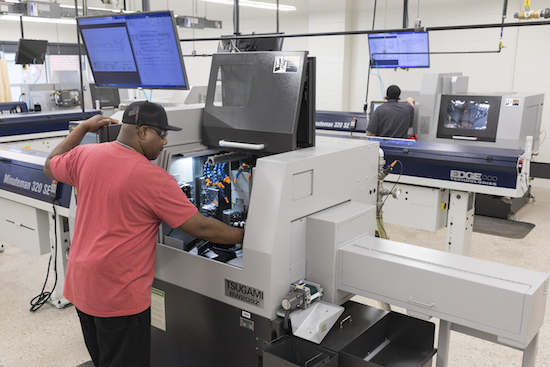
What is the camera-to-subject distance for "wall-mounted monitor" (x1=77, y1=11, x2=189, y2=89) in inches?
85.0

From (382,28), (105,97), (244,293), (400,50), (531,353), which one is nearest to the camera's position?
(531,353)

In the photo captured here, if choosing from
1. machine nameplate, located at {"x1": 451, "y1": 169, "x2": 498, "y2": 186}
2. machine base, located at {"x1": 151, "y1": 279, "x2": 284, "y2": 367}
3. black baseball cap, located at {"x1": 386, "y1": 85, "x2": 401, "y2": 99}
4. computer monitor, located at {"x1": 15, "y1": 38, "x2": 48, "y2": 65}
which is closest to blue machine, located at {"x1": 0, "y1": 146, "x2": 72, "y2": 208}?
machine base, located at {"x1": 151, "y1": 279, "x2": 284, "y2": 367}

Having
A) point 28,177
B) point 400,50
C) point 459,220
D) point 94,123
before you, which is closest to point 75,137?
→ point 94,123

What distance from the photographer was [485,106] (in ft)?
17.1

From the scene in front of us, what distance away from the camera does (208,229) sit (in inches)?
72.2

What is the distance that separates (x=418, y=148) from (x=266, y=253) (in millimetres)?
2395

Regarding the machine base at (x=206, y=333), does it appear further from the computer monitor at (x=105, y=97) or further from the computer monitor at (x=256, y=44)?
the computer monitor at (x=105, y=97)

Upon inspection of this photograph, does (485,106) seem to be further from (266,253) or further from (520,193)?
(266,253)

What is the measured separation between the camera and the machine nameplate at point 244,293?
189 centimetres

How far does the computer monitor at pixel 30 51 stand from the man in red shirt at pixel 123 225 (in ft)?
18.3

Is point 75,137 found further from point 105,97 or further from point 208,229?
point 105,97

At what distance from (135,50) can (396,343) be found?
1794 mm

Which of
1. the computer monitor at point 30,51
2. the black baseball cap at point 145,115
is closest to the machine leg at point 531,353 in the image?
the black baseball cap at point 145,115

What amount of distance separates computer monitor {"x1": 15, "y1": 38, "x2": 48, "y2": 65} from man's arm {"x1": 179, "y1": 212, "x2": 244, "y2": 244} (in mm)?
5972
